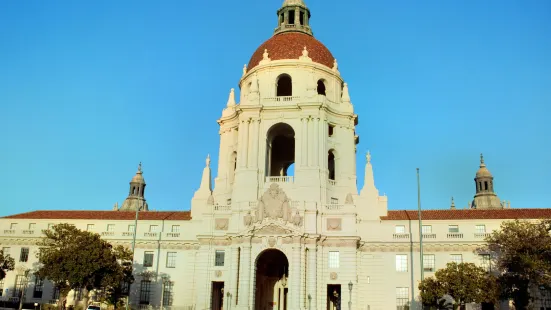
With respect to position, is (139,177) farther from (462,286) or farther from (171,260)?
(462,286)

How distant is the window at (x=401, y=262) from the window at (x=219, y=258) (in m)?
18.4

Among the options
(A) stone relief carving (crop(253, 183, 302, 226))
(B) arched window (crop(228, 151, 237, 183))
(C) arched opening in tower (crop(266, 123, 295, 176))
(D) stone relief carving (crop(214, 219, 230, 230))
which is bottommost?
(D) stone relief carving (crop(214, 219, 230, 230))

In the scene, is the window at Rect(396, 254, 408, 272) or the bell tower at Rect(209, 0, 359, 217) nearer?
the window at Rect(396, 254, 408, 272)

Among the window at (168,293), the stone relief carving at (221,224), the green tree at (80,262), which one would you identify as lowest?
the window at (168,293)

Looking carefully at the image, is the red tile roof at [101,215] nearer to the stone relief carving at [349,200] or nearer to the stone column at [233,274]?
the stone column at [233,274]

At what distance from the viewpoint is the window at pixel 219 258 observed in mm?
60125

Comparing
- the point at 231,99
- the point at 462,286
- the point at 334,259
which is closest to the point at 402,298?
the point at 334,259

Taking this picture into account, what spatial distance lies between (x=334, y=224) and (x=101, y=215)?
30276 millimetres

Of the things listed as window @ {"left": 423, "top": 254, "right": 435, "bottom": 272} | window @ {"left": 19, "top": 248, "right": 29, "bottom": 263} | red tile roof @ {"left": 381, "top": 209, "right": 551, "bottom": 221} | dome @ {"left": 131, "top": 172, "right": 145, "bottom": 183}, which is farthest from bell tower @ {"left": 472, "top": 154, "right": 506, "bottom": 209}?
window @ {"left": 19, "top": 248, "right": 29, "bottom": 263}

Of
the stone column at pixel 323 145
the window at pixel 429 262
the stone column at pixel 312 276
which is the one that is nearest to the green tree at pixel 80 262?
the stone column at pixel 312 276

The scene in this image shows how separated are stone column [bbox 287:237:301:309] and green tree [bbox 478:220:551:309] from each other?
1886 centimetres

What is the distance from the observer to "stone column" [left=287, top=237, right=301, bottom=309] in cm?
5538

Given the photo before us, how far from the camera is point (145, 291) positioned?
62.9m

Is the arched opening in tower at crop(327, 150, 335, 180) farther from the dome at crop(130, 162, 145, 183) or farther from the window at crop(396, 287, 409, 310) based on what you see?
the dome at crop(130, 162, 145, 183)
